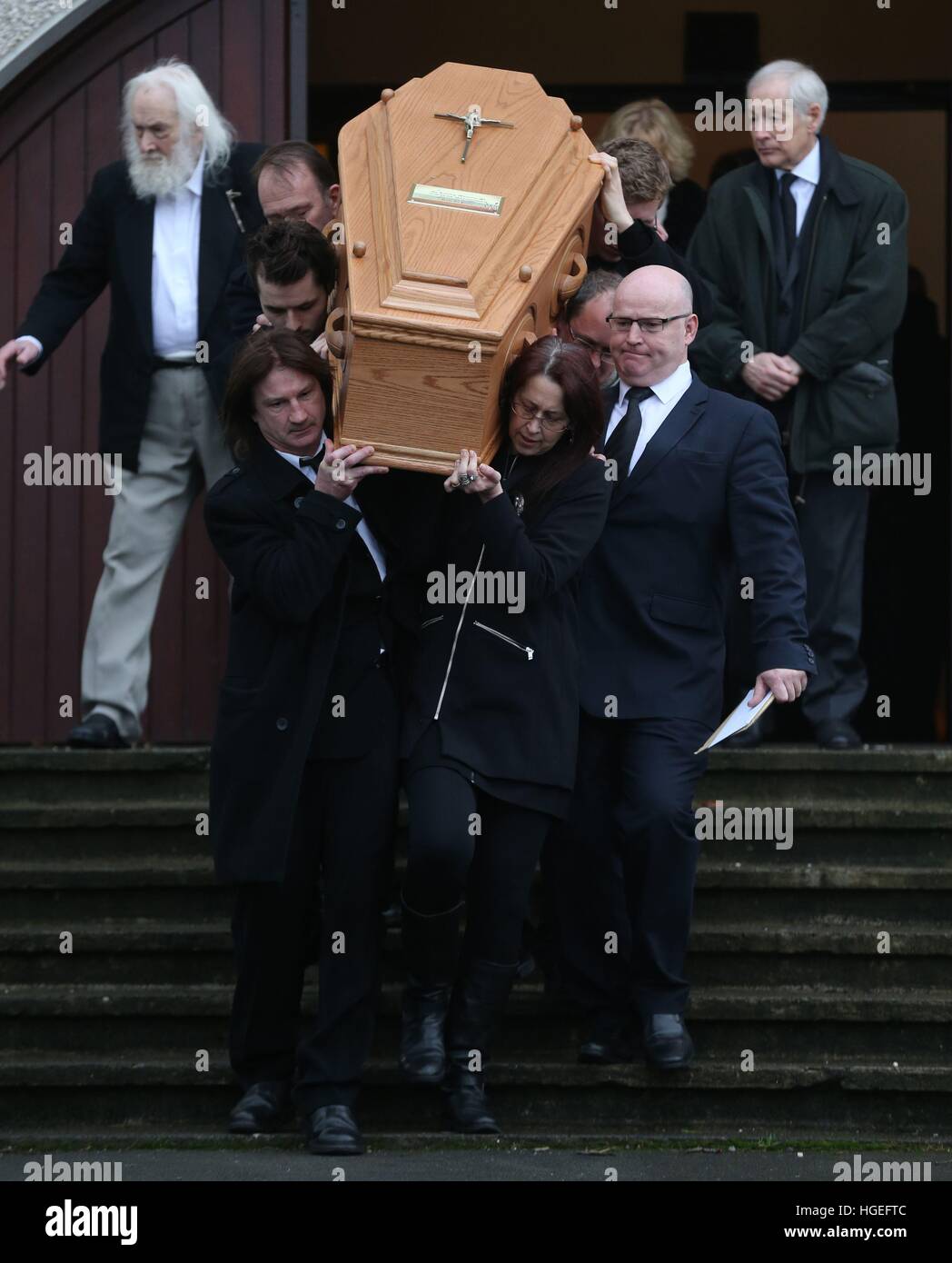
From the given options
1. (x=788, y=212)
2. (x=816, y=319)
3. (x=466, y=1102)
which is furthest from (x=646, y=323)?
(x=466, y=1102)

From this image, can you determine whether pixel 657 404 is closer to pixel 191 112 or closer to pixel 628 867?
pixel 628 867

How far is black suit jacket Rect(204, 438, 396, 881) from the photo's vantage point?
17.3 feet

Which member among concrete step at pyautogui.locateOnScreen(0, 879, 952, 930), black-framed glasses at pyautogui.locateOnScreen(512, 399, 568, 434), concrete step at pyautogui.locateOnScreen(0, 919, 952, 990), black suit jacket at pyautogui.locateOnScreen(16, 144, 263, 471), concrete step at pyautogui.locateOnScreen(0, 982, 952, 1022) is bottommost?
concrete step at pyautogui.locateOnScreen(0, 982, 952, 1022)

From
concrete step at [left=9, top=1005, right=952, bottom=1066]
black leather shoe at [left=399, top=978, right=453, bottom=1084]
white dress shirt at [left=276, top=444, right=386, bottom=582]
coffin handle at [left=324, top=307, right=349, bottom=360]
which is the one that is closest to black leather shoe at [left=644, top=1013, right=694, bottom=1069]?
concrete step at [left=9, top=1005, right=952, bottom=1066]

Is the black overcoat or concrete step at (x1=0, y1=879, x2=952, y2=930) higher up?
the black overcoat

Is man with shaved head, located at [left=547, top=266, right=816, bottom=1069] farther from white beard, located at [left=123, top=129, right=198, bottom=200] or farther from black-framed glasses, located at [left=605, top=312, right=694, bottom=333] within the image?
white beard, located at [left=123, top=129, right=198, bottom=200]

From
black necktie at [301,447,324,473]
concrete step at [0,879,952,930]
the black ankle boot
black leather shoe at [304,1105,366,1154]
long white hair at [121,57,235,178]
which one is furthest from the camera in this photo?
long white hair at [121,57,235,178]

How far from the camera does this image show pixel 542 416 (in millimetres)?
5363

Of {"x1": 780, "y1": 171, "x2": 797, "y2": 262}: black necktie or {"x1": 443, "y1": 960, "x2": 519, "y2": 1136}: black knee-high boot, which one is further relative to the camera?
{"x1": 780, "y1": 171, "x2": 797, "y2": 262}: black necktie

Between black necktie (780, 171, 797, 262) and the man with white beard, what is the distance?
Result: 156cm

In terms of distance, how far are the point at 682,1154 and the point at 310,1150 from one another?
33.7 inches

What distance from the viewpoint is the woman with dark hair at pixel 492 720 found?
532cm

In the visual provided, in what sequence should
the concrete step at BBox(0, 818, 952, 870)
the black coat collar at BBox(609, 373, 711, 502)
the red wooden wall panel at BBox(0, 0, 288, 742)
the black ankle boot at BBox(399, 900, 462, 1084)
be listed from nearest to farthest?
the black ankle boot at BBox(399, 900, 462, 1084) → the black coat collar at BBox(609, 373, 711, 502) → the concrete step at BBox(0, 818, 952, 870) → the red wooden wall panel at BBox(0, 0, 288, 742)
